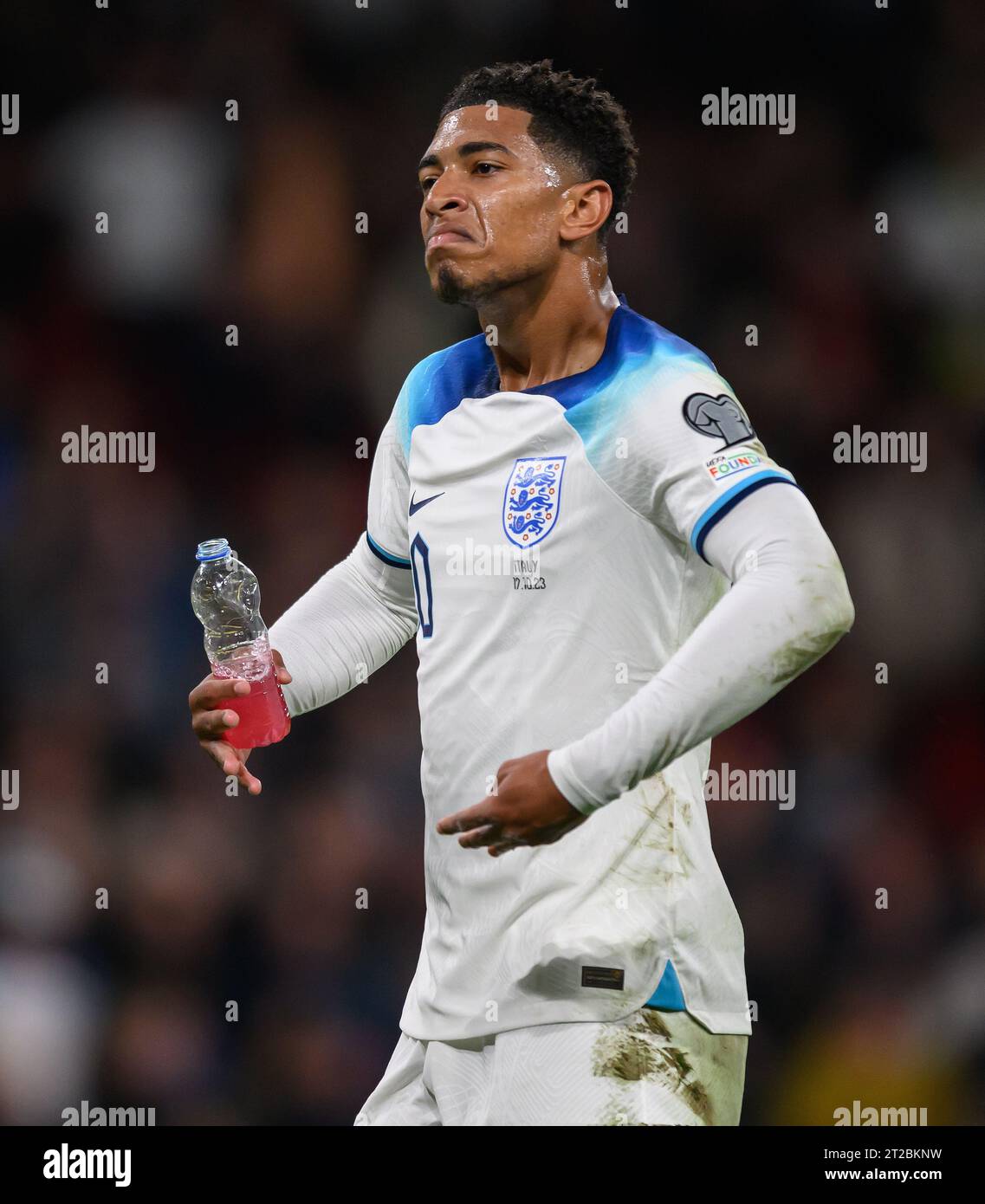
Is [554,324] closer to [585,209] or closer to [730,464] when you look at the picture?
[585,209]

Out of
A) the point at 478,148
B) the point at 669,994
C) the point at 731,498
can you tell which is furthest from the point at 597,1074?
the point at 478,148

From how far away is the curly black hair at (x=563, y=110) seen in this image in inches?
122

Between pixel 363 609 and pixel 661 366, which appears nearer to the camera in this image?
pixel 661 366

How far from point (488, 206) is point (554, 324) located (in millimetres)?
246

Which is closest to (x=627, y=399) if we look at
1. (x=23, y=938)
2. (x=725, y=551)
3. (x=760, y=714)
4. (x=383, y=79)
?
(x=725, y=551)

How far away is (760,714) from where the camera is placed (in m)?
5.22

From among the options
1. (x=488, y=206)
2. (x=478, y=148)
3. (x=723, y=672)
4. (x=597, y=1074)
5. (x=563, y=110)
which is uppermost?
(x=563, y=110)

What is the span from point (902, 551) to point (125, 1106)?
3003mm

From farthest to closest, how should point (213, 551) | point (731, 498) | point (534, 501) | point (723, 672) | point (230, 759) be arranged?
1. point (213, 551)
2. point (230, 759)
3. point (534, 501)
4. point (731, 498)
5. point (723, 672)

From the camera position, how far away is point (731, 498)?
2.52m

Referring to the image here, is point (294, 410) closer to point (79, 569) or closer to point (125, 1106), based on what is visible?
point (79, 569)

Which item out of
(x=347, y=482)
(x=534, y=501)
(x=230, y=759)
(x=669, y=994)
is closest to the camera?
(x=669, y=994)

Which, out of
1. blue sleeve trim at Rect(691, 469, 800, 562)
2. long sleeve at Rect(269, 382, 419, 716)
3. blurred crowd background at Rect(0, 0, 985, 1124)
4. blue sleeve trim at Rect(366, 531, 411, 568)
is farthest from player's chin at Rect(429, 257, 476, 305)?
blurred crowd background at Rect(0, 0, 985, 1124)

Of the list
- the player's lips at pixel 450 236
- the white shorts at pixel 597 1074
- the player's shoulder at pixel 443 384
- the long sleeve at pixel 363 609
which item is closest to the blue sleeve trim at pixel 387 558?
the long sleeve at pixel 363 609
